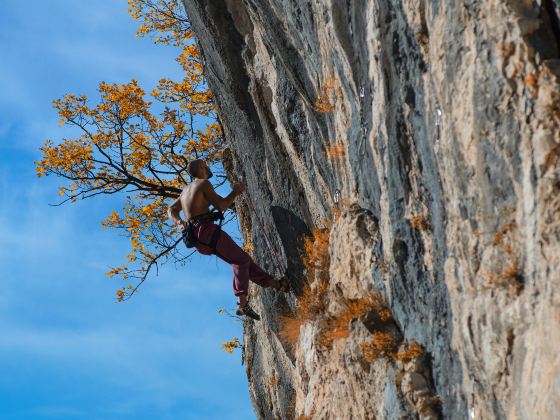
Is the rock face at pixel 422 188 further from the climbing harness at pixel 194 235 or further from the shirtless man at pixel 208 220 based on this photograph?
the climbing harness at pixel 194 235

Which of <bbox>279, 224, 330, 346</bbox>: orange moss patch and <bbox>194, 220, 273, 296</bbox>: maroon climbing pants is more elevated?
<bbox>194, 220, 273, 296</bbox>: maroon climbing pants

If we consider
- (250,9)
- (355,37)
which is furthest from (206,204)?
(355,37)

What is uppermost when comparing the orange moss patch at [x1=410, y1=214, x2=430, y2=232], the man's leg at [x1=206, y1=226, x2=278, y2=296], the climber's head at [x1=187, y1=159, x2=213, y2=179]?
the climber's head at [x1=187, y1=159, x2=213, y2=179]

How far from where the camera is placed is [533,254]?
635cm

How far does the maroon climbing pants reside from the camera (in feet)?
37.8

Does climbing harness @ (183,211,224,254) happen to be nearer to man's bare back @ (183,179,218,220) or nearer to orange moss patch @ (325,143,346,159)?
man's bare back @ (183,179,218,220)

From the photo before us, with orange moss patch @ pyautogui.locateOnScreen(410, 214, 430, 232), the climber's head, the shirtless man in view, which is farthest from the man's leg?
orange moss patch @ pyautogui.locateOnScreen(410, 214, 430, 232)

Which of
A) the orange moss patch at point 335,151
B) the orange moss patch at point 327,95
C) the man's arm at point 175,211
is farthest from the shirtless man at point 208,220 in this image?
the orange moss patch at point 327,95

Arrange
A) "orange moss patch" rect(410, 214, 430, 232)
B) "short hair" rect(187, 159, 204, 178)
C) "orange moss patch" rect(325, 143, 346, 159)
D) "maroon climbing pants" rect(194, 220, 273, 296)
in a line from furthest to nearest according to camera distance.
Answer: "short hair" rect(187, 159, 204, 178) → "maroon climbing pants" rect(194, 220, 273, 296) → "orange moss patch" rect(325, 143, 346, 159) → "orange moss patch" rect(410, 214, 430, 232)

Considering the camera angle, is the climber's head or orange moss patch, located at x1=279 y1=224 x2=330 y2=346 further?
the climber's head

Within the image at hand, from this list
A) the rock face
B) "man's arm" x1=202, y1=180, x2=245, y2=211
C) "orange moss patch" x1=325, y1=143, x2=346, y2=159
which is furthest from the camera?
"man's arm" x1=202, y1=180, x2=245, y2=211

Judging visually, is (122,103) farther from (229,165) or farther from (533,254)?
(533,254)

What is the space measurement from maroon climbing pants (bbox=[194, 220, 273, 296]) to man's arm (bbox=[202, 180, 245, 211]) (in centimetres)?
27

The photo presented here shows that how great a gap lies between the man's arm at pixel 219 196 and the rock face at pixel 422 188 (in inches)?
36.5
